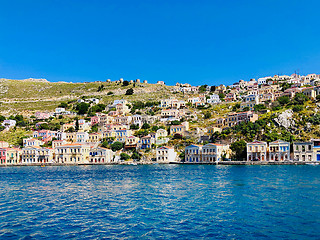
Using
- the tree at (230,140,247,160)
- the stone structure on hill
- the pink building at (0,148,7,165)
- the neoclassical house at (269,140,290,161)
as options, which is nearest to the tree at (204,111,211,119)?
the stone structure on hill

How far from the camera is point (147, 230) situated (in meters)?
18.4

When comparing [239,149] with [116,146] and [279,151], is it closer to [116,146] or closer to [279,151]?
[279,151]

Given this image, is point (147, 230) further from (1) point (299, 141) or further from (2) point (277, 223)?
(1) point (299, 141)

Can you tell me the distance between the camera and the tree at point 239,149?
77944 mm

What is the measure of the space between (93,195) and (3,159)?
2838 inches

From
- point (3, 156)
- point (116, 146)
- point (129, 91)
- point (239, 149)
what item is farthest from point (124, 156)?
point (129, 91)

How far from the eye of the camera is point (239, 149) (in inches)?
3083

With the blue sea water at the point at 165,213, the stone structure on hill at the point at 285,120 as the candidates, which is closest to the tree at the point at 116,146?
the stone structure on hill at the point at 285,120

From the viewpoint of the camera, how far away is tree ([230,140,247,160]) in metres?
77.9

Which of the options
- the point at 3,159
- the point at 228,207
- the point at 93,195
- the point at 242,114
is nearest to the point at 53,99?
the point at 3,159

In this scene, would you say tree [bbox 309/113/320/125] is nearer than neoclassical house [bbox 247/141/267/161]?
No

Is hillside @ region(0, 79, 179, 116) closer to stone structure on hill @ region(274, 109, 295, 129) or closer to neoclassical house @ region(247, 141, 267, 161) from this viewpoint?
stone structure on hill @ region(274, 109, 295, 129)

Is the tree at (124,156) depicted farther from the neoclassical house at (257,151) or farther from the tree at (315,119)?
the tree at (315,119)

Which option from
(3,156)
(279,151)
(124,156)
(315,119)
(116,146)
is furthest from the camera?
(116,146)
